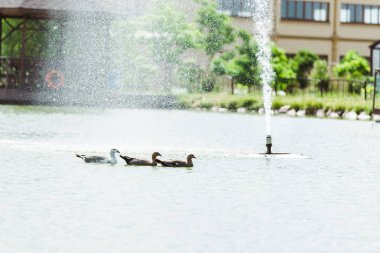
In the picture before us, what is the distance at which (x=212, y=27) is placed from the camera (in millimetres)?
56625

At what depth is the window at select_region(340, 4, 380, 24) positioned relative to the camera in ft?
238

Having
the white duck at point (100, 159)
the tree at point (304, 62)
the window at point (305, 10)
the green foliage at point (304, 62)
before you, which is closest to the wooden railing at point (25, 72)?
the tree at point (304, 62)

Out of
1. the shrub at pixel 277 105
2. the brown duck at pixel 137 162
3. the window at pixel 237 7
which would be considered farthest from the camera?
the window at pixel 237 7

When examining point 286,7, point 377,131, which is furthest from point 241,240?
point 286,7

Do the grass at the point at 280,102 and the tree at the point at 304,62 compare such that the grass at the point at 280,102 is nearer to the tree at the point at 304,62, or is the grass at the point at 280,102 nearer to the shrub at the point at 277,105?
the shrub at the point at 277,105

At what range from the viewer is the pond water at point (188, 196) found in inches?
395

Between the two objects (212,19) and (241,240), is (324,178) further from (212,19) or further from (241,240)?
(212,19)

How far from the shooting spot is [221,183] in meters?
15.1

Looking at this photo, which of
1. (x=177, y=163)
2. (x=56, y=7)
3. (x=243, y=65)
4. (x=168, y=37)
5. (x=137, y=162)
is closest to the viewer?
(x=177, y=163)

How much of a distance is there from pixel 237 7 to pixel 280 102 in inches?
892

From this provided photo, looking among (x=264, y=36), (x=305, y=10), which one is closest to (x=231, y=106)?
(x=264, y=36)

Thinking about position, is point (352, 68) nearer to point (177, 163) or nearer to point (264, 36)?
point (264, 36)

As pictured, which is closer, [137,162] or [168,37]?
[137,162]

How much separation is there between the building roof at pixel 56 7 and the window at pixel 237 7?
15323mm
